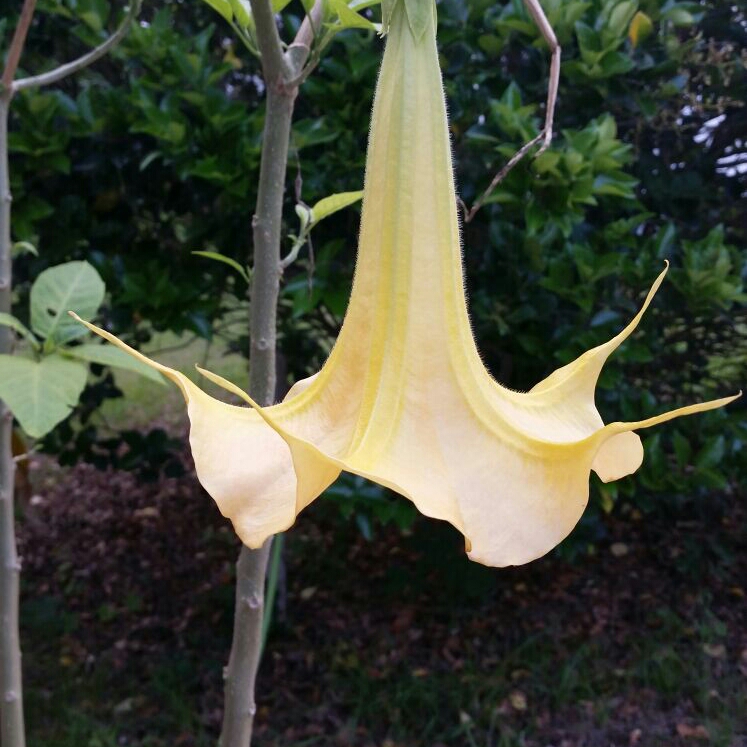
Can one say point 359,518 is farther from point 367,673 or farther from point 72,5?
point 72,5

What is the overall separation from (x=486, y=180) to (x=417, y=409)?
3.82 ft

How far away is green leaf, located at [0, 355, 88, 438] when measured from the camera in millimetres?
729

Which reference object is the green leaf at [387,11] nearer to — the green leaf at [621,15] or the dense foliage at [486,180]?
the dense foliage at [486,180]

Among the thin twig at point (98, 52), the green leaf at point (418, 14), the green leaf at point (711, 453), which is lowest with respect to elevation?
the green leaf at point (711, 453)

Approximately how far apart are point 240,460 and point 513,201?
1082mm

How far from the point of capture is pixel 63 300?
919 millimetres

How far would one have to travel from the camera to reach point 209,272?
5.75 feet

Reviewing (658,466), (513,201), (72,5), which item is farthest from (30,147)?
(658,466)

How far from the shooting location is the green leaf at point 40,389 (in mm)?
729

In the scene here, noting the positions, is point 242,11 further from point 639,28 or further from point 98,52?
point 639,28

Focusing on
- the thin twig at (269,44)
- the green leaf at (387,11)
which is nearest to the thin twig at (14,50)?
the thin twig at (269,44)

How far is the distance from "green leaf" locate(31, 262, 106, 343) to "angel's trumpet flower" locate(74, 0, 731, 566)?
1.81ft

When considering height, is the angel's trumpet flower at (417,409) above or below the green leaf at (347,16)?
below

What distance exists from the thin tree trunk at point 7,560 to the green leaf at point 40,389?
10 cm
